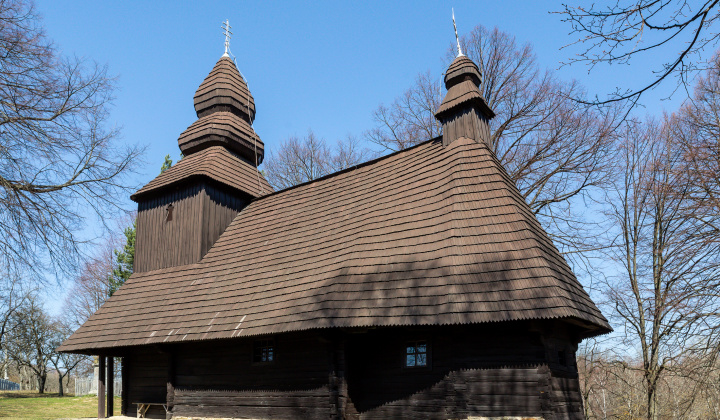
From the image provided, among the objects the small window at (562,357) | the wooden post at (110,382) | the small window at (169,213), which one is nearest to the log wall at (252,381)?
the wooden post at (110,382)

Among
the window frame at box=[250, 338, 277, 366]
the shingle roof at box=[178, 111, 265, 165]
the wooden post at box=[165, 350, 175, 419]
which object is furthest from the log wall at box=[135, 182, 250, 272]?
the window frame at box=[250, 338, 277, 366]

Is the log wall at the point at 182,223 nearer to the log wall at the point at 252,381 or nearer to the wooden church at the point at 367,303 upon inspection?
the wooden church at the point at 367,303

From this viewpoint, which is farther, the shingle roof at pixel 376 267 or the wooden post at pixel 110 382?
the wooden post at pixel 110 382

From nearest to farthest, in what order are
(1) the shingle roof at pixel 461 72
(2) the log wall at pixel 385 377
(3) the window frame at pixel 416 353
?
1. (2) the log wall at pixel 385 377
2. (3) the window frame at pixel 416 353
3. (1) the shingle roof at pixel 461 72

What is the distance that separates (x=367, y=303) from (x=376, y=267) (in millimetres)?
901

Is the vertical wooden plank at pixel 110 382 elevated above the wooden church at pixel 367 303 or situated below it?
below

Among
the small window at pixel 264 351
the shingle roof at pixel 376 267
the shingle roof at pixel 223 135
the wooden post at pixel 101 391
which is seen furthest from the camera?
the shingle roof at pixel 223 135

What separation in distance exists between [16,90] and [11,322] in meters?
33.2

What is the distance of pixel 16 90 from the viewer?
8.55m

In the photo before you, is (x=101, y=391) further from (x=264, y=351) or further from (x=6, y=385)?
(x=6, y=385)

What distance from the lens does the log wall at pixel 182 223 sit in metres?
14.1

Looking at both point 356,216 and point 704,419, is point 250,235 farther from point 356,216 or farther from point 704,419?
point 704,419

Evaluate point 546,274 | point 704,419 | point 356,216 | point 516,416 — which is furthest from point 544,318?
point 704,419

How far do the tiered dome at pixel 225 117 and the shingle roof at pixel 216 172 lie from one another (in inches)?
15.4
